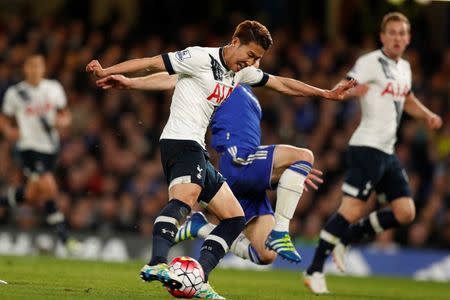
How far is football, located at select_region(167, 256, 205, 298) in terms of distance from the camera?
27.5 ft

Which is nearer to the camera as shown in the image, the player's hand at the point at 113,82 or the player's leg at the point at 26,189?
the player's hand at the point at 113,82

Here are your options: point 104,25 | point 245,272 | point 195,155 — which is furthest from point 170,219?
point 104,25

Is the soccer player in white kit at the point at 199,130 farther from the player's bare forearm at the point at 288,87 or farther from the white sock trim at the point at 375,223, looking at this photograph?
the white sock trim at the point at 375,223

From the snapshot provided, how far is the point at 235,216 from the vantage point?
9.17 m

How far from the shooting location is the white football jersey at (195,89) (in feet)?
29.6

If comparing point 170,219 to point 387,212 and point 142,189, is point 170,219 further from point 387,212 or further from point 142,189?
point 142,189

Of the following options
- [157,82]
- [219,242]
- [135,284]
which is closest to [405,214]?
[135,284]

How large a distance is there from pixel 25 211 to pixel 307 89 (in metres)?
8.96

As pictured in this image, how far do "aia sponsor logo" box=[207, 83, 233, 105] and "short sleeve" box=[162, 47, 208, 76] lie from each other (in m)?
0.22

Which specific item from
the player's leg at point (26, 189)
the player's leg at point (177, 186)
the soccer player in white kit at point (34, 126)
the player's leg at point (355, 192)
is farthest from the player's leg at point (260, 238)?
the player's leg at point (26, 189)

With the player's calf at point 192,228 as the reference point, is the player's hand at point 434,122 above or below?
above

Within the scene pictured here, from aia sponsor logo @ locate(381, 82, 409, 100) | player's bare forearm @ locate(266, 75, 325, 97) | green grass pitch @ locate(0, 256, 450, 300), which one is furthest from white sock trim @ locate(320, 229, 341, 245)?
player's bare forearm @ locate(266, 75, 325, 97)

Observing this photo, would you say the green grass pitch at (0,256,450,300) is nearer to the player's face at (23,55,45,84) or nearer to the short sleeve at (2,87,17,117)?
the short sleeve at (2,87,17,117)

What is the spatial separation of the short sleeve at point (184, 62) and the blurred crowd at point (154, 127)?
7996mm
